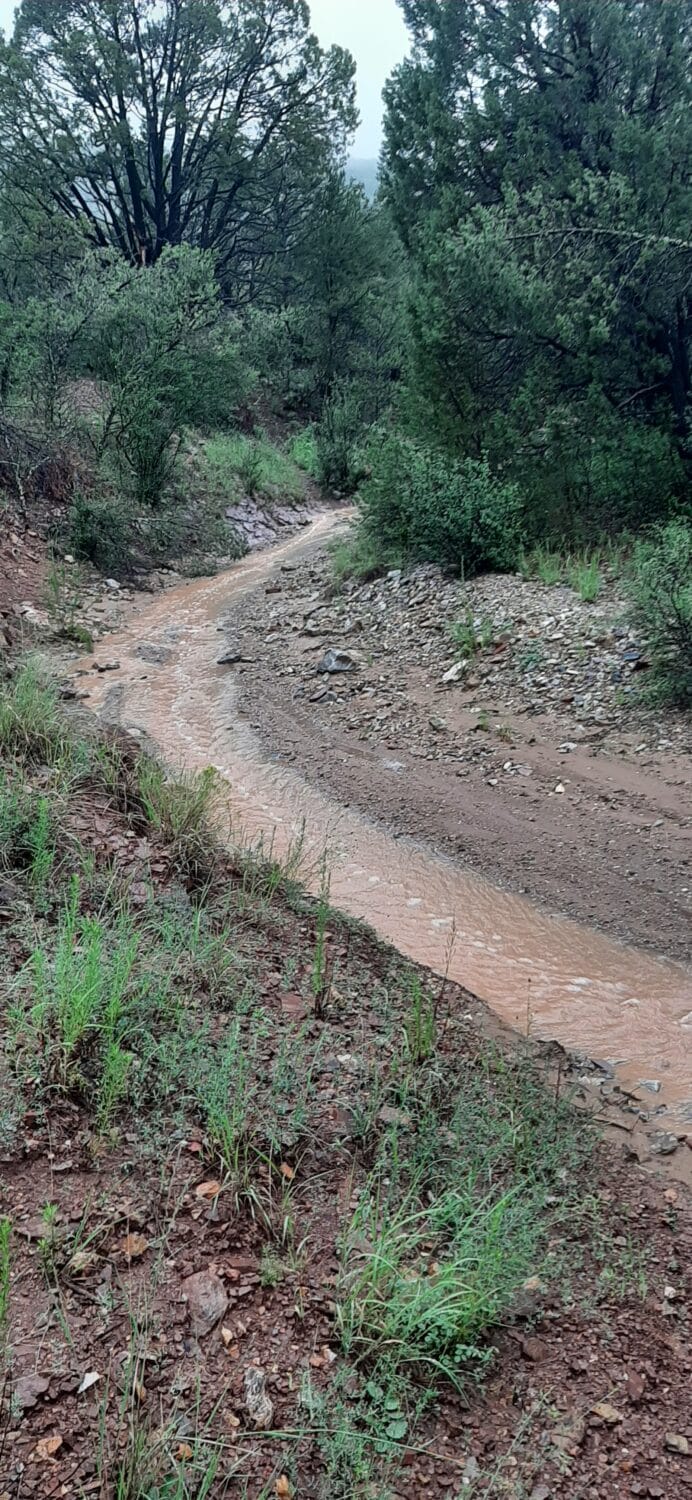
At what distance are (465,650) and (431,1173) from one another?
542 cm

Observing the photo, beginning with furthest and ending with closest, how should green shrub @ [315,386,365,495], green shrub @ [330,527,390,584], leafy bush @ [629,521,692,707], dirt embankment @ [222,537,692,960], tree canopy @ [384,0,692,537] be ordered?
green shrub @ [315,386,365,495] → green shrub @ [330,527,390,584] → tree canopy @ [384,0,692,537] → leafy bush @ [629,521,692,707] → dirt embankment @ [222,537,692,960]

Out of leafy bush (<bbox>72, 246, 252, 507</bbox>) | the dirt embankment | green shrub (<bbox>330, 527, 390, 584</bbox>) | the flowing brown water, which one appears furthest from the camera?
leafy bush (<bbox>72, 246, 252, 507</bbox>)

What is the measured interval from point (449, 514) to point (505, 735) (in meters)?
3.55

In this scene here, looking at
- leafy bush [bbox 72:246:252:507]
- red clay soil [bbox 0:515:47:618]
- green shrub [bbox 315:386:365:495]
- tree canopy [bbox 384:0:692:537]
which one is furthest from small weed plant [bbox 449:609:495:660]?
green shrub [bbox 315:386:365:495]

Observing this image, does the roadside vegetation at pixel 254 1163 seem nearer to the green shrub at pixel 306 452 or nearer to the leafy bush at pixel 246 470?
the leafy bush at pixel 246 470

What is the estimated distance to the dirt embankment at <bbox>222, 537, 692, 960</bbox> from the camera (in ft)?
16.6

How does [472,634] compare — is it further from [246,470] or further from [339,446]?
[339,446]

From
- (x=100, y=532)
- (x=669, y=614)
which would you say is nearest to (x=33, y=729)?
(x=669, y=614)

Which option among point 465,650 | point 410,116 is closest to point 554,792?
point 465,650

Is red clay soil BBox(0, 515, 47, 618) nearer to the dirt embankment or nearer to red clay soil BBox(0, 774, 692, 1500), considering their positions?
the dirt embankment

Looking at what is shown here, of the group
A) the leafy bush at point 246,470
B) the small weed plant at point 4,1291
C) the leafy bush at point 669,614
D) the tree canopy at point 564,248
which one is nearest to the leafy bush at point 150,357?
the leafy bush at point 246,470

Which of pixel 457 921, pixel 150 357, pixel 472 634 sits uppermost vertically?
pixel 150 357

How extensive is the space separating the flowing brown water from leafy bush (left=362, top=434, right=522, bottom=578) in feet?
9.88

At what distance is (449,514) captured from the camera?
29.9 ft
